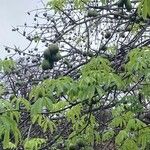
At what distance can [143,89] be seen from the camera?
3.83 metres

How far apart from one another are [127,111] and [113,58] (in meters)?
0.53

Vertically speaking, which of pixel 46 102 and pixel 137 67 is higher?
pixel 137 67

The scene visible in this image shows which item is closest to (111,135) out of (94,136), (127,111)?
(94,136)

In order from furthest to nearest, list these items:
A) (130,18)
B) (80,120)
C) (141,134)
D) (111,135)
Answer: (111,135), (80,120), (130,18), (141,134)

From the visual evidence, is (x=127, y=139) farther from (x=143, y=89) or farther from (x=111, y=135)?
(x=111, y=135)

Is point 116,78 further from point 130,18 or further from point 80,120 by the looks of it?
point 80,120

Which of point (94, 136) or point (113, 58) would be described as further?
point (94, 136)

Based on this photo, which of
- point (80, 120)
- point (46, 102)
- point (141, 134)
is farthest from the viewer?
point (80, 120)

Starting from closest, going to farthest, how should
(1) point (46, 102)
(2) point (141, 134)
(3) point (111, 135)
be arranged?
(1) point (46, 102) < (2) point (141, 134) < (3) point (111, 135)

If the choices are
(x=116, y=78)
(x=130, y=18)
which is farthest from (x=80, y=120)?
(x=116, y=78)

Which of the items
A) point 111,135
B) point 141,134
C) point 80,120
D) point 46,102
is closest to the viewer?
point 46,102

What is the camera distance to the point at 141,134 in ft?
12.3

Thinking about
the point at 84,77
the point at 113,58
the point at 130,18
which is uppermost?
the point at 130,18

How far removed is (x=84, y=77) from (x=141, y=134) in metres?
0.84
